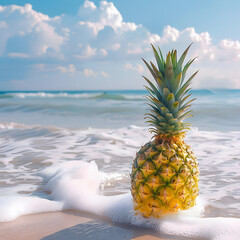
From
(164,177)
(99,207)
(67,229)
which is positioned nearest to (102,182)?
(99,207)

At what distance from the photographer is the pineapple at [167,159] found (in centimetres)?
278

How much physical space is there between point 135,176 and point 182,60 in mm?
1211

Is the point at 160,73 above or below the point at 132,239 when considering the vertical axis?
above

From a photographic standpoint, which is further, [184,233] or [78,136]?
[78,136]

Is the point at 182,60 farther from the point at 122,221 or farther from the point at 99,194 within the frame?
the point at 99,194

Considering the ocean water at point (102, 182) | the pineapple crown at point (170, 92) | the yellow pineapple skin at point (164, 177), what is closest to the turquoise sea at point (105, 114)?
the pineapple crown at point (170, 92)

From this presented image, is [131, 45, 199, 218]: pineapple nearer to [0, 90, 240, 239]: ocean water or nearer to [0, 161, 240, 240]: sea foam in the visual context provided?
[0, 161, 240, 240]: sea foam

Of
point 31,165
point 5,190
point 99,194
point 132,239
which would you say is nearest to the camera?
point 132,239

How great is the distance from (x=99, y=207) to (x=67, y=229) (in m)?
0.62

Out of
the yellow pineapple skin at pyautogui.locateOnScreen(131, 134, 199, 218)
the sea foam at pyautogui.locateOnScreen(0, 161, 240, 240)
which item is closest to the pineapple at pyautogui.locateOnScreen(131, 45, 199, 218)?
the yellow pineapple skin at pyautogui.locateOnScreen(131, 134, 199, 218)

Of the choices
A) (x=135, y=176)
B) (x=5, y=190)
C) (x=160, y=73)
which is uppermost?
(x=160, y=73)

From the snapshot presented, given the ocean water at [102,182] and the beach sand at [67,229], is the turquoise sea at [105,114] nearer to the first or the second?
the ocean water at [102,182]

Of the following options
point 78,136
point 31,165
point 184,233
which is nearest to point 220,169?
point 184,233

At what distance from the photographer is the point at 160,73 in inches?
114
